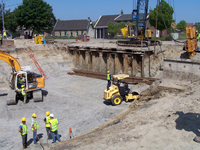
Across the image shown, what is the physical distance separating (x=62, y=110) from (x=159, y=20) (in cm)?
2542

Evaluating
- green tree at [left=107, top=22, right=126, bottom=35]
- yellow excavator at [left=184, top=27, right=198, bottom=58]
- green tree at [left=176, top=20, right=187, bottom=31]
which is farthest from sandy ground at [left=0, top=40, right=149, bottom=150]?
green tree at [left=176, top=20, right=187, bottom=31]

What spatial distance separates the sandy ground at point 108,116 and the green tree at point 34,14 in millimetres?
14351

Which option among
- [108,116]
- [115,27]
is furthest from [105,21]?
[108,116]

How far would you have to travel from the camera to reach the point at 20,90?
12750 mm

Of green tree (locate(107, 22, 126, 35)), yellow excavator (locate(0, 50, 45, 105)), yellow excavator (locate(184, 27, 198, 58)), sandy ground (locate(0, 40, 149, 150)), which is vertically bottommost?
sandy ground (locate(0, 40, 149, 150))

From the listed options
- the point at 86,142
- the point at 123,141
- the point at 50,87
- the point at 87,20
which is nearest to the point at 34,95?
the point at 50,87

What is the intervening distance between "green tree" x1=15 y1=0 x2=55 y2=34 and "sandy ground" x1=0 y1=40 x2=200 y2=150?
14.4m

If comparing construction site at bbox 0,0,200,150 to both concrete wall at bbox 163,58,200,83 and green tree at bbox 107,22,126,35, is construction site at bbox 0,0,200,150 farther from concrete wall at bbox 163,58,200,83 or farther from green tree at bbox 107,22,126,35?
green tree at bbox 107,22,126,35

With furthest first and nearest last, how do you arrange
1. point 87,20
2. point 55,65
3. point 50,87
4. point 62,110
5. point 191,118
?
point 87,20 → point 55,65 → point 50,87 → point 62,110 → point 191,118

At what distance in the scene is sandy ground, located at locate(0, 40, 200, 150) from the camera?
653cm

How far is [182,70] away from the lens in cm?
1187

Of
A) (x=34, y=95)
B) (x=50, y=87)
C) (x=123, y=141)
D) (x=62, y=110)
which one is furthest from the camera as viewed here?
(x=50, y=87)

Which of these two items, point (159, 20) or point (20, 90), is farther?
point (159, 20)

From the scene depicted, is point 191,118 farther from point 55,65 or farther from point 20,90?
point 55,65
